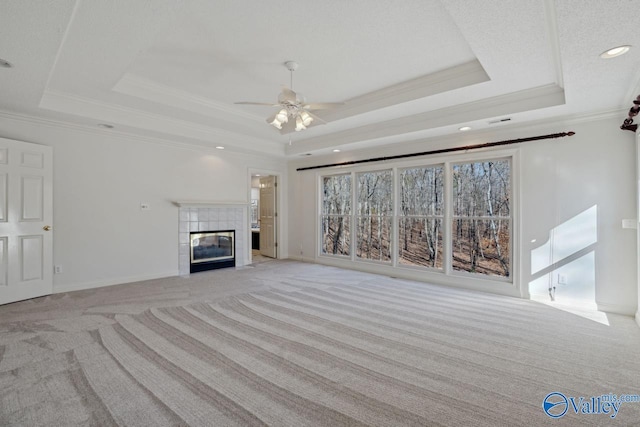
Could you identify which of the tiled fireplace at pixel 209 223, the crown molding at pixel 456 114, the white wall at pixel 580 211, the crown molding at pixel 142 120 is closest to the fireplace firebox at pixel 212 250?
the tiled fireplace at pixel 209 223

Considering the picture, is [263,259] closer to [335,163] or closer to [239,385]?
[335,163]

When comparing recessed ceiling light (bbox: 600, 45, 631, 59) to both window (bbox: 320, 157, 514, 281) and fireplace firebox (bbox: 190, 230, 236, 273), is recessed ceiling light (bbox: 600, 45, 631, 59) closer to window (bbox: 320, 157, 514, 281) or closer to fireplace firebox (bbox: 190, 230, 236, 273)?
window (bbox: 320, 157, 514, 281)

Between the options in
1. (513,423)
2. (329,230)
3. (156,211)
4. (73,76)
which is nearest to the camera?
(513,423)

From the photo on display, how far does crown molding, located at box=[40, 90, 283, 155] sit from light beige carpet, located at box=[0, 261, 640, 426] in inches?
95.0

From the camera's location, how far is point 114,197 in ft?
15.8

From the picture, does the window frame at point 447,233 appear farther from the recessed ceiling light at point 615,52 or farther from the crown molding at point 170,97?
the crown molding at point 170,97

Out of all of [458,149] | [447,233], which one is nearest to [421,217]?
[447,233]

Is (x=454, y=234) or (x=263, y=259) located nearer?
(x=454, y=234)

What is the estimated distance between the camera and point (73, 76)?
3.31 m

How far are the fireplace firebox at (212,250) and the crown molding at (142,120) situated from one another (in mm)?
1769

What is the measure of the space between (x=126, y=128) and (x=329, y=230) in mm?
4173

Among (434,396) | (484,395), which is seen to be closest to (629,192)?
(484,395)

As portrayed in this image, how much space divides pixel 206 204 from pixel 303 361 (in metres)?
4.19

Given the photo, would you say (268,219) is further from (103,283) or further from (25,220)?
(25,220)
